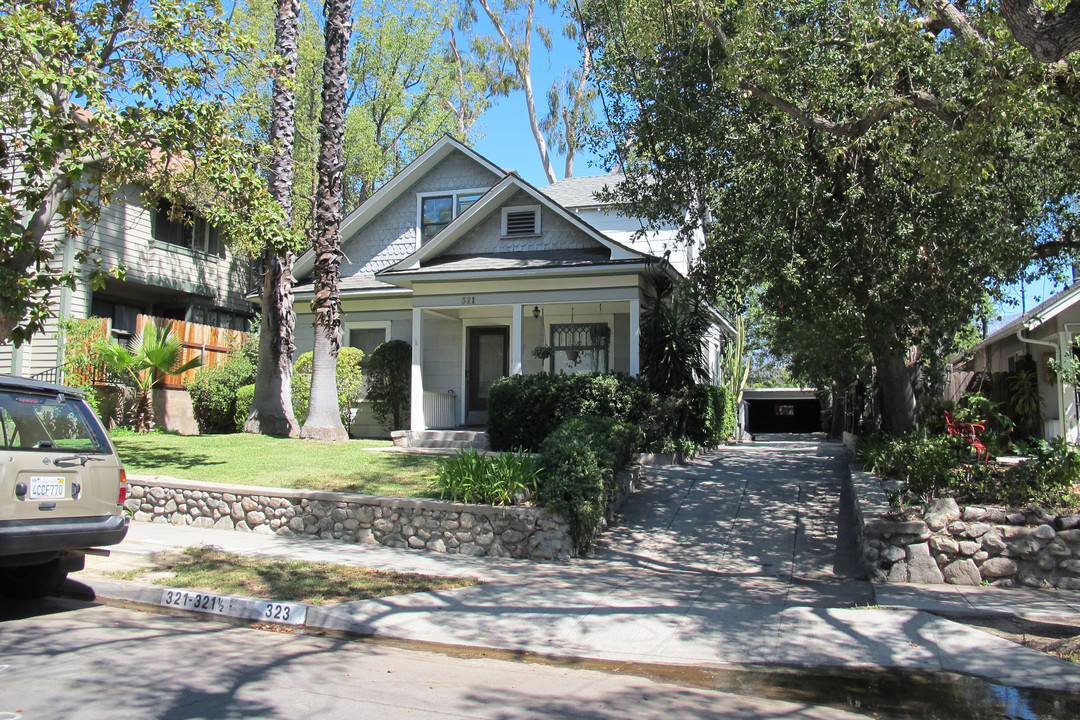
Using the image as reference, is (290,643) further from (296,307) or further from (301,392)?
(296,307)

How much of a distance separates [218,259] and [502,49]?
53.6 ft

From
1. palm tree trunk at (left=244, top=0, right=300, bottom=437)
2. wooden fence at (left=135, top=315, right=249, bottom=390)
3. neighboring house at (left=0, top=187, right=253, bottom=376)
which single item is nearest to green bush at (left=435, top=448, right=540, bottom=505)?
palm tree trunk at (left=244, top=0, right=300, bottom=437)

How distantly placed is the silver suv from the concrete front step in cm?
914

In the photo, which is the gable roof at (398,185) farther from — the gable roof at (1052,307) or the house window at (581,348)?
the gable roof at (1052,307)

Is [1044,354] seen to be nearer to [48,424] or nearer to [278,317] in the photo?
[278,317]

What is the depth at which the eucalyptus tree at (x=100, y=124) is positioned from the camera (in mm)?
9758

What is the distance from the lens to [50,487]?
6.13m

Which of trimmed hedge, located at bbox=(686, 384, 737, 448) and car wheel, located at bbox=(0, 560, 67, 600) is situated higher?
trimmed hedge, located at bbox=(686, 384, 737, 448)

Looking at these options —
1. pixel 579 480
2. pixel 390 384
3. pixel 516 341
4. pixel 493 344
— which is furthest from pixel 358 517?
pixel 493 344

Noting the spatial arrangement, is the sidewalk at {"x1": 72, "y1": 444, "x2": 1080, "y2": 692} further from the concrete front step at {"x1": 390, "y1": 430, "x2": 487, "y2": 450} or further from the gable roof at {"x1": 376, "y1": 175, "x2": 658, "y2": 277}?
the gable roof at {"x1": 376, "y1": 175, "x2": 658, "y2": 277}

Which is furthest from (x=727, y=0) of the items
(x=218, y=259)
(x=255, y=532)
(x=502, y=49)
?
(x=502, y=49)

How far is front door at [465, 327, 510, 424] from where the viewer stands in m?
18.5

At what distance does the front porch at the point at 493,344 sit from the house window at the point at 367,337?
152cm

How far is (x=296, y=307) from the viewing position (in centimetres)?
1941
